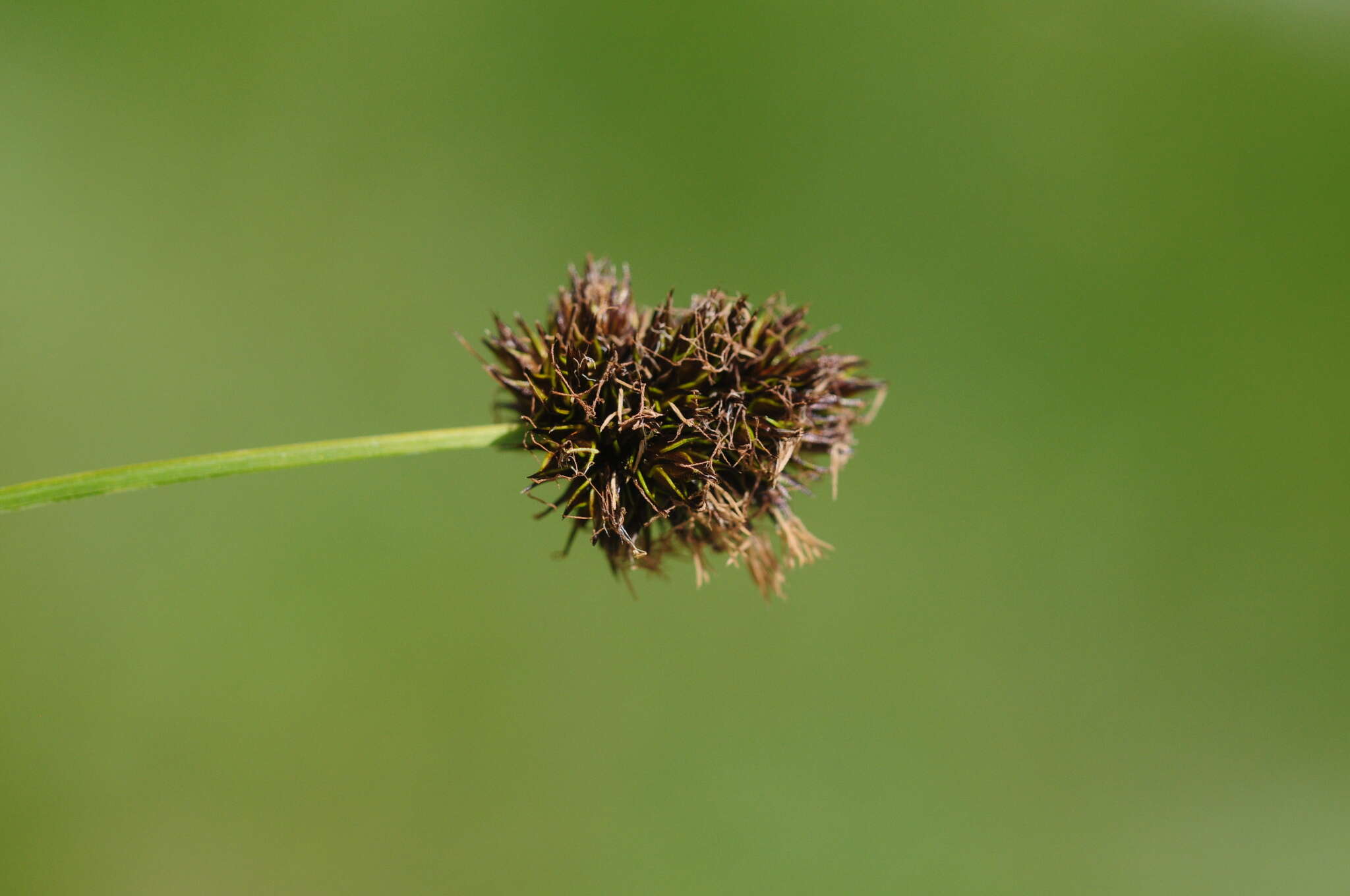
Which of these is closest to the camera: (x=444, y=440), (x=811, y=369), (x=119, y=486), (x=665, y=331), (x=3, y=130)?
(x=119, y=486)

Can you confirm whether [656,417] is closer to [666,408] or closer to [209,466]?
[666,408]

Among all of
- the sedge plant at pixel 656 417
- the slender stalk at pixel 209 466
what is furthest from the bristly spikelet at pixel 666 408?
the slender stalk at pixel 209 466

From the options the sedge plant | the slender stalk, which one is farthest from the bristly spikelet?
the slender stalk

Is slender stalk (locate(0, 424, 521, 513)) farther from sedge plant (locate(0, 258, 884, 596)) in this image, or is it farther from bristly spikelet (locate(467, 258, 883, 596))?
bristly spikelet (locate(467, 258, 883, 596))

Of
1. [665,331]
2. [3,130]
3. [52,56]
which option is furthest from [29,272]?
[665,331]

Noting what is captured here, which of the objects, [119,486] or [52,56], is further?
[52,56]

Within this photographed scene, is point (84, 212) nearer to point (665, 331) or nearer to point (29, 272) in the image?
point (29, 272)

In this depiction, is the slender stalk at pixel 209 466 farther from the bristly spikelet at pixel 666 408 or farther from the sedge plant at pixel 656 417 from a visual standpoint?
the bristly spikelet at pixel 666 408
